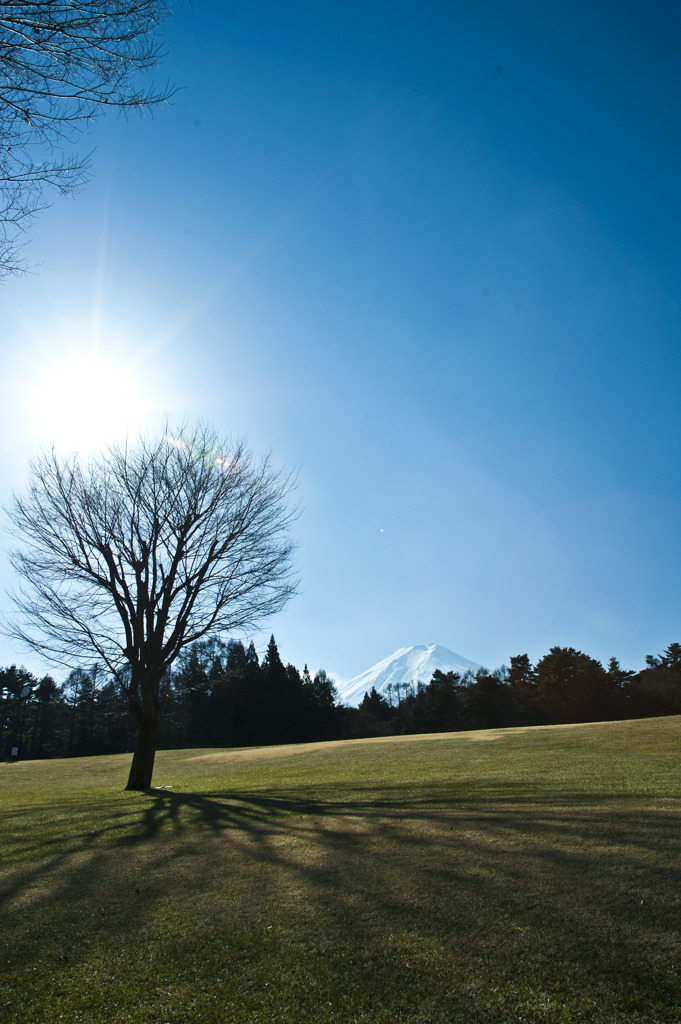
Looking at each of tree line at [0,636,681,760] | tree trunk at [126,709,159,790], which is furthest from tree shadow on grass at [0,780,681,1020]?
tree line at [0,636,681,760]

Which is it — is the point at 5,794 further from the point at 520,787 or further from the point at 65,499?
the point at 520,787

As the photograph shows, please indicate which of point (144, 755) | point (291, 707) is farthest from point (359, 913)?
point (291, 707)

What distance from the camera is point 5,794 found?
15867mm

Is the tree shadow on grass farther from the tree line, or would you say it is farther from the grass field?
the tree line

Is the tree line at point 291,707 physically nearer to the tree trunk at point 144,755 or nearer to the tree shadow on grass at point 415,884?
the tree trunk at point 144,755

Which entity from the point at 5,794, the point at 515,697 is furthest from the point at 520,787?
the point at 515,697

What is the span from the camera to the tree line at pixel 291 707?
53031mm

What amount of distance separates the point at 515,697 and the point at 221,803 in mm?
53375

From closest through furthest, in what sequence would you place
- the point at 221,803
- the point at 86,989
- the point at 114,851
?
the point at 86,989 → the point at 114,851 → the point at 221,803

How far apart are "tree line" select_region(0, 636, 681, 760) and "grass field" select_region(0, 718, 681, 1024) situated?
47.6m

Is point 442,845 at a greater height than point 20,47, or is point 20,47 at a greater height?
point 20,47

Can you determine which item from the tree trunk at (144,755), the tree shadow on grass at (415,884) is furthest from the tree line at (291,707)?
the tree shadow on grass at (415,884)

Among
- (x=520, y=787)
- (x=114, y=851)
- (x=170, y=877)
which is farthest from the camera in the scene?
(x=520, y=787)

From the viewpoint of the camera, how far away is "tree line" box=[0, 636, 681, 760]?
53031 mm
